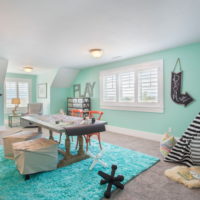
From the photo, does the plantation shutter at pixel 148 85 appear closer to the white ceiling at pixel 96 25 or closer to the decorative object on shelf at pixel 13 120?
the white ceiling at pixel 96 25

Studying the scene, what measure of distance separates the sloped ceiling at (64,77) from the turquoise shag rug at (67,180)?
3.85 meters

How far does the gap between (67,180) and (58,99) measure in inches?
197

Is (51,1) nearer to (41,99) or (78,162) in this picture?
(78,162)

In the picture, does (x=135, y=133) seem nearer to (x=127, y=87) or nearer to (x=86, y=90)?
(x=127, y=87)

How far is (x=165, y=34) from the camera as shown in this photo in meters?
2.90

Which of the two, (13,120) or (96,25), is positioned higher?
Answer: (96,25)

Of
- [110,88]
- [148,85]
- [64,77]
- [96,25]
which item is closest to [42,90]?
[64,77]

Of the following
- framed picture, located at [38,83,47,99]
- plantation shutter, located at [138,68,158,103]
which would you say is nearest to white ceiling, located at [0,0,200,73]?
plantation shutter, located at [138,68,158,103]

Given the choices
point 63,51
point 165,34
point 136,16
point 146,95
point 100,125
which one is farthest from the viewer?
point 146,95

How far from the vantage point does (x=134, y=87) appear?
14.9 ft

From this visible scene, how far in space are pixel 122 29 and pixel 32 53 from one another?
2.55 metres

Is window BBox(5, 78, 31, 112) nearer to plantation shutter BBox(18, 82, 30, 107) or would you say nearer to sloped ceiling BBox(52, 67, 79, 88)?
plantation shutter BBox(18, 82, 30, 107)

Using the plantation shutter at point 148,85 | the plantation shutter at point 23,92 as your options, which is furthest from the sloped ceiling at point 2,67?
the plantation shutter at point 148,85

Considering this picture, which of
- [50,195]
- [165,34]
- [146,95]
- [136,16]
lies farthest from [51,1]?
[146,95]
